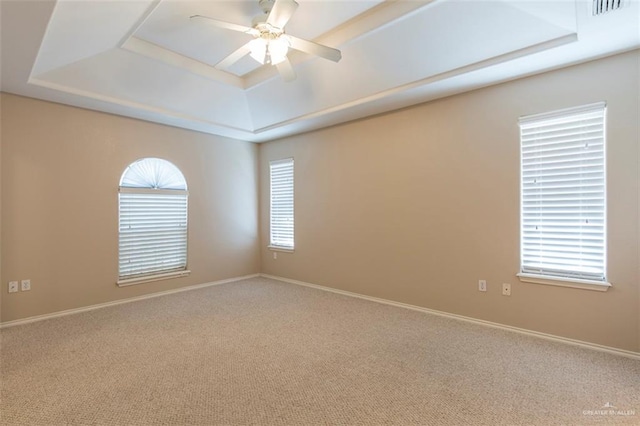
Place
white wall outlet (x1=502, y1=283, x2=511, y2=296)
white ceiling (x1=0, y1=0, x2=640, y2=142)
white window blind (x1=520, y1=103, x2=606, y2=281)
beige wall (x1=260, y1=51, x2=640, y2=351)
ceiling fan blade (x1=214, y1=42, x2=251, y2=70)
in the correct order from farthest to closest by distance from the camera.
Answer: white wall outlet (x1=502, y1=283, x2=511, y2=296) → white window blind (x1=520, y1=103, x2=606, y2=281) → beige wall (x1=260, y1=51, x2=640, y2=351) → ceiling fan blade (x1=214, y1=42, x2=251, y2=70) → white ceiling (x1=0, y1=0, x2=640, y2=142)

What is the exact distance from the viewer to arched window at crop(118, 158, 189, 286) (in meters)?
4.54

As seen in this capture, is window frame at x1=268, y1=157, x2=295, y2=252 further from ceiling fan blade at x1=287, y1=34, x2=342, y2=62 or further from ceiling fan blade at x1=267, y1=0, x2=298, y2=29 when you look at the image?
ceiling fan blade at x1=267, y1=0, x2=298, y2=29

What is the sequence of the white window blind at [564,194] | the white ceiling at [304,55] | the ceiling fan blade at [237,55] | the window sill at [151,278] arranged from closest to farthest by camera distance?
the white ceiling at [304,55], the ceiling fan blade at [237,55], the white window blind at [564,194], the window sill at [151,278]

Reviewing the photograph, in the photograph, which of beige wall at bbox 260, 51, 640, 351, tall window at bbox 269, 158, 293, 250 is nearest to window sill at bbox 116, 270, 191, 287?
tall window at bbox 269, 158, 293, 250

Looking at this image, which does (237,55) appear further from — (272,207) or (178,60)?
(272,207)

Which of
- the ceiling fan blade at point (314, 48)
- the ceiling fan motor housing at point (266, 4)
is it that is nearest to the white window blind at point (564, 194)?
the ceiling fan blade at point (314, 48)

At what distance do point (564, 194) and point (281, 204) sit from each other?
419cm

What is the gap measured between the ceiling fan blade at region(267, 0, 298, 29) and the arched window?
3281 millimetres

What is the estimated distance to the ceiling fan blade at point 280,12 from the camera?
2223 millimetres

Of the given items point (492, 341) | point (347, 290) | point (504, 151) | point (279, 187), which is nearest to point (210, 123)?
point (279, 187)

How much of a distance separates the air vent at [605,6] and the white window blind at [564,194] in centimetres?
86

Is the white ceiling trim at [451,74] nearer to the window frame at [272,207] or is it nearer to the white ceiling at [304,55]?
the white ceiling at [304,55]

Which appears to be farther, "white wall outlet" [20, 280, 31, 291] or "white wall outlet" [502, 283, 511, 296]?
"white wall outlet" [20, 280, 31, 291]

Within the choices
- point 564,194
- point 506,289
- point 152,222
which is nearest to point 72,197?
point 152,222
